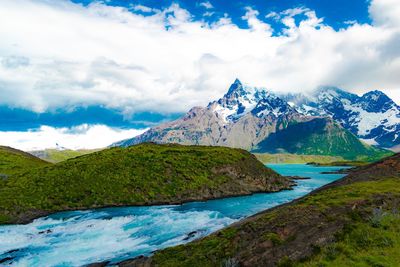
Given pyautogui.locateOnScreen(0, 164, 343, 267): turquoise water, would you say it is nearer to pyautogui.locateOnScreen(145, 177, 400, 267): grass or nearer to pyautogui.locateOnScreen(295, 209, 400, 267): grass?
pyautogui.locateOnScreen(145, 177, 400, 267): grass

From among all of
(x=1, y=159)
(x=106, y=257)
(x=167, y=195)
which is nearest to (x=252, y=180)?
(x=167, y=195)

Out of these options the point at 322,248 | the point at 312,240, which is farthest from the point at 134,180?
the point at 322,248

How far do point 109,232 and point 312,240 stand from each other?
43.8 metres

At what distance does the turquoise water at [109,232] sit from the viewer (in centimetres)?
5081

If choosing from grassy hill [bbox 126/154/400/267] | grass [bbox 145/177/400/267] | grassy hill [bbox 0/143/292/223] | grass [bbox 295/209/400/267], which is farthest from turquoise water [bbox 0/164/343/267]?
grass [bbox 295/209/400/267]

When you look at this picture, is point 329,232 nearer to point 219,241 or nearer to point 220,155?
point 219,241

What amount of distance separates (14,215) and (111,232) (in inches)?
1288

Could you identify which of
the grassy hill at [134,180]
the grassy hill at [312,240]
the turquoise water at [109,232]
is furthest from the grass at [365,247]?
the grassy hill at [134,180]

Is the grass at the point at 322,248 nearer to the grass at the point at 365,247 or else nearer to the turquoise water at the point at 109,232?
the grass at the point at 365,247

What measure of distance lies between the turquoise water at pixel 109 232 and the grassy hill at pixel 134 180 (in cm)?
727

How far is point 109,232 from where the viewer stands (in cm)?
6612

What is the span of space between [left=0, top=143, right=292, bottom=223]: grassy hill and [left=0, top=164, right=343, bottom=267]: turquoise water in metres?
7.27

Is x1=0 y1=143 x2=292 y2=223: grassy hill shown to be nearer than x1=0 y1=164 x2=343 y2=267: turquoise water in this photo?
No

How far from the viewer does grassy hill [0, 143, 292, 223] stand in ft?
311
